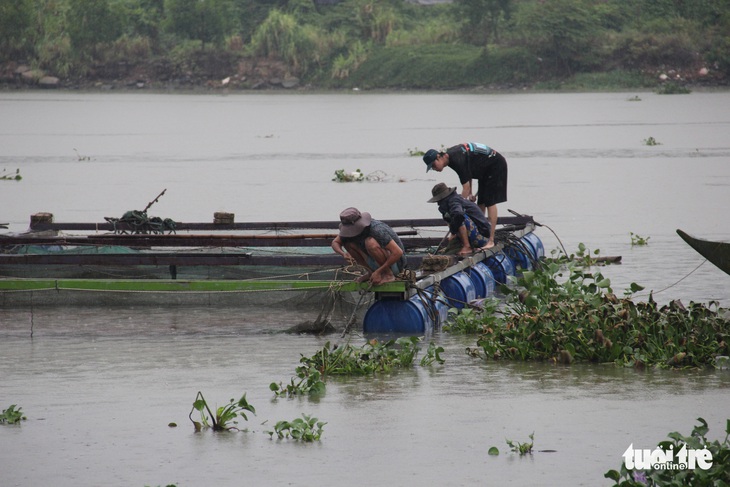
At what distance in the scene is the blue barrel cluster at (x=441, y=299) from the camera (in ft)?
41.0

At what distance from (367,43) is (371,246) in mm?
90160

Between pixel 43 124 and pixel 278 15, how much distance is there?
41.1 meters

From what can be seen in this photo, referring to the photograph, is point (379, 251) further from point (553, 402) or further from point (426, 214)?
point (426, 214)

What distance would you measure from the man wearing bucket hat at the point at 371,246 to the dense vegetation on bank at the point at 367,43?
79.6 meters

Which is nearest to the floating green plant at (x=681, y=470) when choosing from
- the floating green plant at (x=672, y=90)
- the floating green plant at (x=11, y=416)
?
the floating green plant at (x=11, y=416)

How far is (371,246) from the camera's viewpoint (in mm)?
12211

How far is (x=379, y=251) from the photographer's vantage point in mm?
12219

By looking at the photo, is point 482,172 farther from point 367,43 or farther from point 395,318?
point 367,43

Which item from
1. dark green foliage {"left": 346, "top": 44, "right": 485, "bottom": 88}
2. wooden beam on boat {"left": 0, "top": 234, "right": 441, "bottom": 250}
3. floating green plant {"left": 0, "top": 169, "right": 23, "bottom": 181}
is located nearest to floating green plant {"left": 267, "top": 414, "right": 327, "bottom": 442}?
wooden beam on boat {"left": 0, "top": 234, "right": 441, "bottom": 250}

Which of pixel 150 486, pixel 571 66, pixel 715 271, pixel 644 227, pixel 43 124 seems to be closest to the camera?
pixel 150 486

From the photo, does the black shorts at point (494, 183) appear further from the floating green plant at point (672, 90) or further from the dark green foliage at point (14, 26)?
the dark green foliage at point (14, 26)

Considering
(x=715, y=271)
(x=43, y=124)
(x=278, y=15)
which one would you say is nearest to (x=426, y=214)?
(x=715, y=271)

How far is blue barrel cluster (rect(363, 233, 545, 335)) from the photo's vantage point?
12.5 m

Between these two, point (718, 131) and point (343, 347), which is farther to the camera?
point (718, 131)
